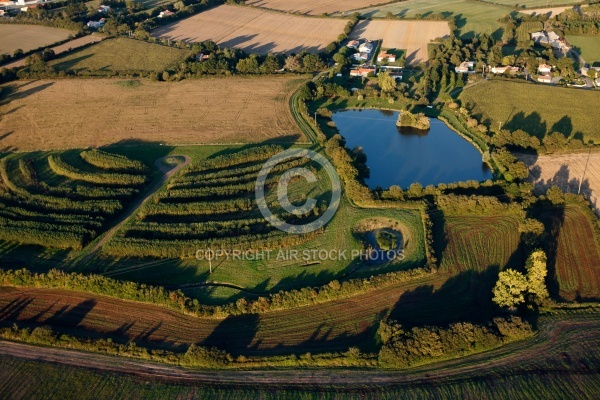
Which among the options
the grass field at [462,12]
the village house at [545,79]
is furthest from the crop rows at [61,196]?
the grass field at [462,12]

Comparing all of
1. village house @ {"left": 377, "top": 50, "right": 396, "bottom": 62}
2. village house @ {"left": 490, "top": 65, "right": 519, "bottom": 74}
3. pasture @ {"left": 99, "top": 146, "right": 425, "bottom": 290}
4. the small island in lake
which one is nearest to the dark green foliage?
pasture @ {"left": 99, "top": 146, "right": 425, "bottom": 290}

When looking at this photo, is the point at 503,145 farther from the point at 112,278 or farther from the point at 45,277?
the point at 45,277

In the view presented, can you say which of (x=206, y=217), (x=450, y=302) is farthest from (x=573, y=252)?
(x=206, y=217)

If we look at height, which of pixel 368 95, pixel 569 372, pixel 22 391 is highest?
pixel 368 95

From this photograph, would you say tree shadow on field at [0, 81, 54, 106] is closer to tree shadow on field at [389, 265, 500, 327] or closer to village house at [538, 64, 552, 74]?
tree shadow on field at [389, 265, 500, 327]

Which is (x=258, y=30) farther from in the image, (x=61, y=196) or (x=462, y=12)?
(x=61, y=196)

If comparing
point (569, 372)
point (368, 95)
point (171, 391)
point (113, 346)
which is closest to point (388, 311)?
point (569, 372)
